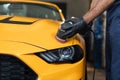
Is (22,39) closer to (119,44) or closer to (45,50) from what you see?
(45,50)

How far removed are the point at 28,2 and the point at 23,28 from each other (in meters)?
2.02

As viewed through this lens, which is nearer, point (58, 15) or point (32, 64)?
point (32, 64)

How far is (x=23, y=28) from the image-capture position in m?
3.44

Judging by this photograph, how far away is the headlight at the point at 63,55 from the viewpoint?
3.13m

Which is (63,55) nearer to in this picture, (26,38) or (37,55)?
(37,55)

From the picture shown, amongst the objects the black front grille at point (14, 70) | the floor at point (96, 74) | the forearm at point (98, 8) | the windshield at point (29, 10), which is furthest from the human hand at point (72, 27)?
the floor at point (96, 74)

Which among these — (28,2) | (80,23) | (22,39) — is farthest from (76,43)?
(28,2)

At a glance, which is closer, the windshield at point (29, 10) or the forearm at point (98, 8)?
the forearm at point (98, 8)

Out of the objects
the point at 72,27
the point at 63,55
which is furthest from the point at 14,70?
the point at 72,27

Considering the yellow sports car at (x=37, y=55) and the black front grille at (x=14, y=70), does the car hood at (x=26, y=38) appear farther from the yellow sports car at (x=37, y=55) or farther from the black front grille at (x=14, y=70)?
the black front grille at (x=14, y=70)

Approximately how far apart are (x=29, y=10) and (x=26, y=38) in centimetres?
217

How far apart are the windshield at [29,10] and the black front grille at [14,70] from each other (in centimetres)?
214

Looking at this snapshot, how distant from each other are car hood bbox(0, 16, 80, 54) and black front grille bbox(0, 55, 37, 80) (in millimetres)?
100

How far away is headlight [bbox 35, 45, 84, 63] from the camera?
313cm
